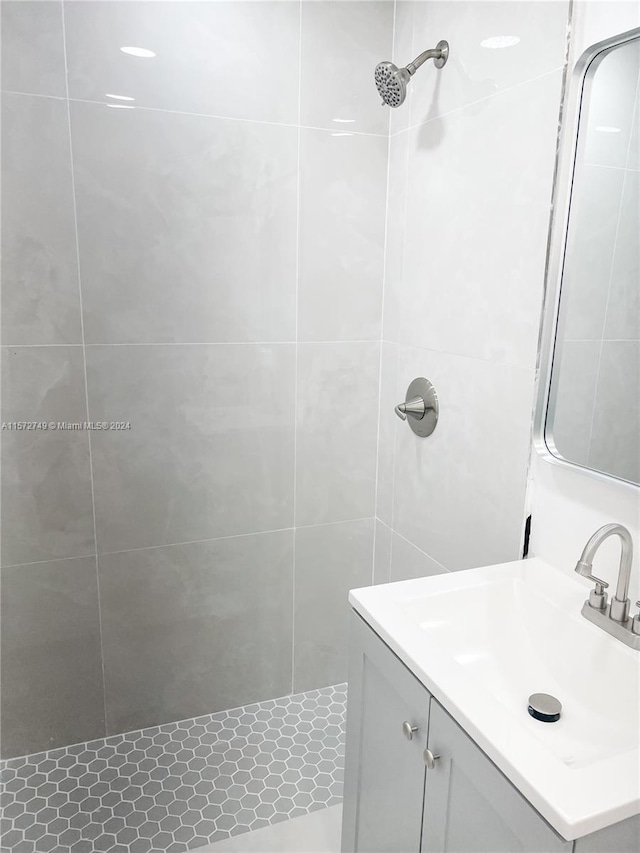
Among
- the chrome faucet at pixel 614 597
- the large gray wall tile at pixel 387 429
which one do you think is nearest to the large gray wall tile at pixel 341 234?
the large gray wall tile at pixel 387 429

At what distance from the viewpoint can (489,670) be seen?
1.16 m

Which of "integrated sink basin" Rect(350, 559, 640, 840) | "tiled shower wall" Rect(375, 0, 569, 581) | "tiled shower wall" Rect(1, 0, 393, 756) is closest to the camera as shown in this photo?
"integrated sink basin" Rect(350, 559, 640, 840)

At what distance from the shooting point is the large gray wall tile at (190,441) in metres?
1.74

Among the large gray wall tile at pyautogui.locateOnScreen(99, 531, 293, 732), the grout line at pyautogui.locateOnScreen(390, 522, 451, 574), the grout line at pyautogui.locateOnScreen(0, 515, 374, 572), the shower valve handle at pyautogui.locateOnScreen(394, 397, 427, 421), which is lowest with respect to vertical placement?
the large gray wall tile at pyautogui.locateOnScreen(99, 531, 293, 732)

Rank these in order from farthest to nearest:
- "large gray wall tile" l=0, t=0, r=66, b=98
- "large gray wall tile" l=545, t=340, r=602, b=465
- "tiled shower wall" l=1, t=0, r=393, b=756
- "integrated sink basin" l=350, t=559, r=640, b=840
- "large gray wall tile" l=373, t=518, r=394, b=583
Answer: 1. "large gray wall tile" l=373, t=518, r=394, b=583
2. "tiled shower wall" l=1, t=0, r=393, b=756
3. "large gray wall tile" l=0, t=0, r=66, b=98
4. "large gray wall tile" l=545, t=340, r=602, b=465
5. "integrated sink basin" l=350, t=559, r=640, b=840

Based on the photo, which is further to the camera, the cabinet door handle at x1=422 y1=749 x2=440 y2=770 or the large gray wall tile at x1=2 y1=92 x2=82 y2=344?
the large gray wall tile at x1=2 y1=92 x2=82 y2=344

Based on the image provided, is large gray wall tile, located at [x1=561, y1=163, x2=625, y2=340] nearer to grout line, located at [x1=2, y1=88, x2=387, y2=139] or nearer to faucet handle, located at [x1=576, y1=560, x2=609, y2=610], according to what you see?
faucet handle, located at [x1=576, y1=560, x2=609, y2=610]

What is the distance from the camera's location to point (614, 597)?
3.59 ft

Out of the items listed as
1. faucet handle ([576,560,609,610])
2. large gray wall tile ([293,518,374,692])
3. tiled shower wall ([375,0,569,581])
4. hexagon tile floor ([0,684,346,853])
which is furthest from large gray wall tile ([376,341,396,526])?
faucet handle ([576,560,609,610])

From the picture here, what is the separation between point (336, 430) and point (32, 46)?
4.17 ft

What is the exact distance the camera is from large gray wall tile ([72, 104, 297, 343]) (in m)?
1.62

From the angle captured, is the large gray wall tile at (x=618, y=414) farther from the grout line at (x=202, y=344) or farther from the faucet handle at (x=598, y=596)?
the grout line at (x=202, y=344)

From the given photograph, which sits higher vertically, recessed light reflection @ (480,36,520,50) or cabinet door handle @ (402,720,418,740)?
recessed light reflection @ (480,36,520,50)

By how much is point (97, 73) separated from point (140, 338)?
651 millimetres
